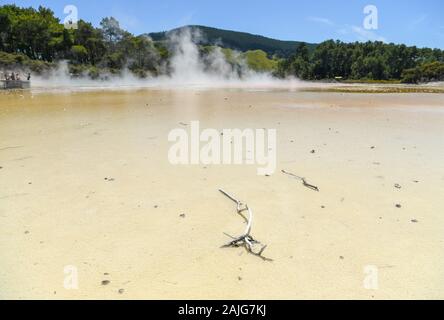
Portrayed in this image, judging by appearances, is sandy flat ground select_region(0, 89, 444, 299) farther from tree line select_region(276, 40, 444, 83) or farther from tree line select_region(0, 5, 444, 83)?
tree line select_region(276, 40, 444, 83)

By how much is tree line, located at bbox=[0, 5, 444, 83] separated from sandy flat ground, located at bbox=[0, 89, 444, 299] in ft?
158

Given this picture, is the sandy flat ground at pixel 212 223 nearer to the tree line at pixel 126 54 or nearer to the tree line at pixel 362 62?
the tree line at pixel 126 54

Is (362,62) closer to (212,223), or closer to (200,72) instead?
(200,72)

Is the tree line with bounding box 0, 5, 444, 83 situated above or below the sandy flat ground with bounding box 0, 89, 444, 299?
above

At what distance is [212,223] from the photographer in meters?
3.50

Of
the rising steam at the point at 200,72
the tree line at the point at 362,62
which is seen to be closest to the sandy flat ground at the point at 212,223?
the rising steam at the point at 200,72

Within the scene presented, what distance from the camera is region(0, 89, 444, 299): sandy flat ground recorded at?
2.53m

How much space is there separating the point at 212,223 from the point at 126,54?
219ft

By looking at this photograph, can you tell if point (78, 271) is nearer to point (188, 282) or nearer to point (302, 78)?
point (188, 282)

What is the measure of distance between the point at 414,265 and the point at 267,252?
1.14 metres

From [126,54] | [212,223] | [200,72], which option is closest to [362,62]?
[200,72]

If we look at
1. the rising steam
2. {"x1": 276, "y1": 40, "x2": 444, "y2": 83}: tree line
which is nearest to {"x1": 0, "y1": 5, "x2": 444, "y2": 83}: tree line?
{"x1": 276, "y1": 40, "x2": 444, "y2": 83}: tree line

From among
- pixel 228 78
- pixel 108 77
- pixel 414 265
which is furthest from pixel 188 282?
pixel 228 78

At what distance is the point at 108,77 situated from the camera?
5462cm
